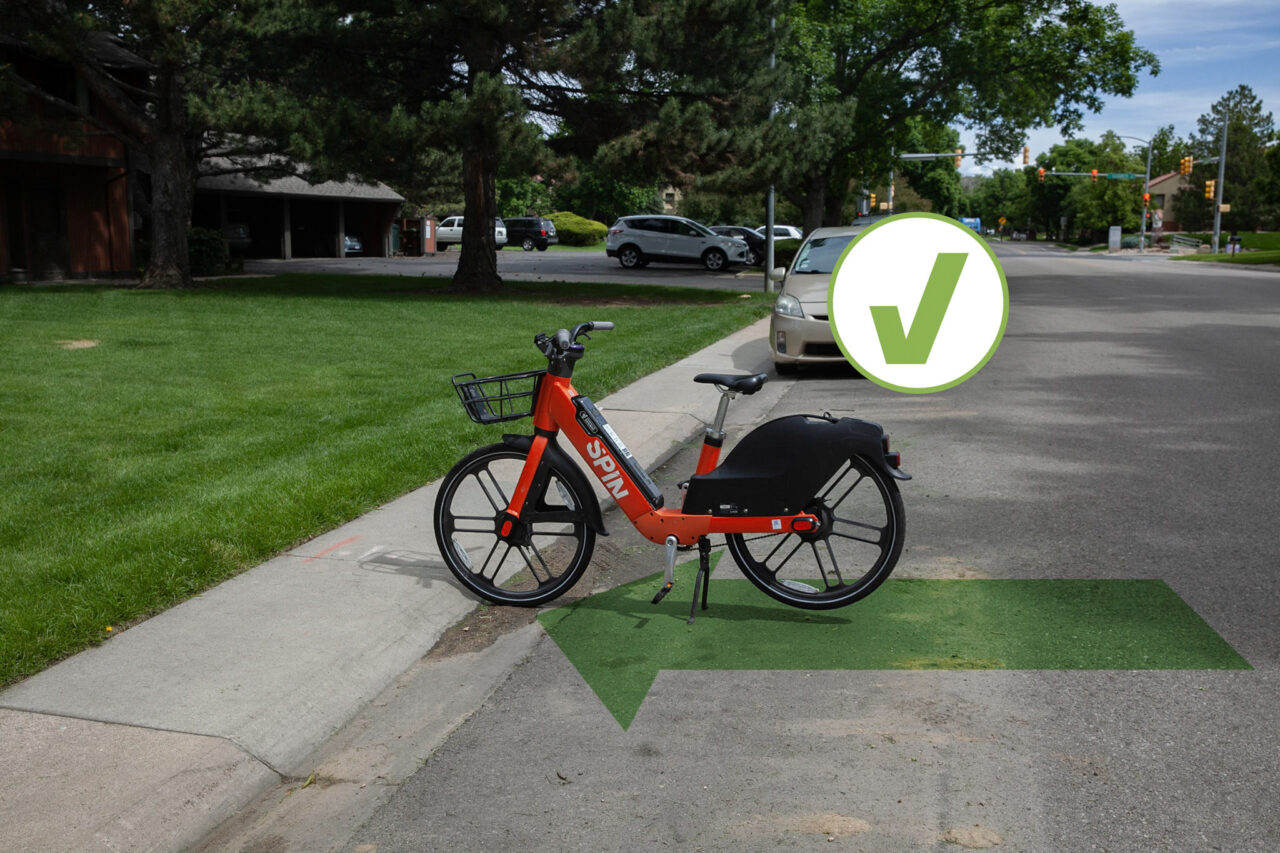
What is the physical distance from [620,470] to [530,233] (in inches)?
2410

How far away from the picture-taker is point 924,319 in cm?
790

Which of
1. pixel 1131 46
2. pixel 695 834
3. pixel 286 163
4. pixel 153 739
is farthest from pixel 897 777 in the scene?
pixel 1131 46

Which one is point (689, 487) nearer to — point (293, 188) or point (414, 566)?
point (414, 566)

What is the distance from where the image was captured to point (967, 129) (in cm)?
4447

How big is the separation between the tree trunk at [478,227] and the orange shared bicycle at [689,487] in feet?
71.1

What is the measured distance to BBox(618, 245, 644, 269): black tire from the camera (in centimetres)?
4128

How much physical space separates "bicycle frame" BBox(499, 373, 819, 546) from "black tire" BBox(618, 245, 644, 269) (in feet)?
120

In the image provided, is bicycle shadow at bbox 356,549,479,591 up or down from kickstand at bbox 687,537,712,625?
down

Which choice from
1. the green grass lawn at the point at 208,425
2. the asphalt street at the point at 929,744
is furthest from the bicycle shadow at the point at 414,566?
the asphalt street at the point at 929,744

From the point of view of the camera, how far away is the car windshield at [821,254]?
14609 millimetres

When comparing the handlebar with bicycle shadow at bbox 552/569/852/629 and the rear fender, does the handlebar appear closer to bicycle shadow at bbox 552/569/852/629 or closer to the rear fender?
the rear fender

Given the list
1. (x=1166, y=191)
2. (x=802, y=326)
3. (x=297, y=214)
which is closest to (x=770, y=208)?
(x=802, y=326)

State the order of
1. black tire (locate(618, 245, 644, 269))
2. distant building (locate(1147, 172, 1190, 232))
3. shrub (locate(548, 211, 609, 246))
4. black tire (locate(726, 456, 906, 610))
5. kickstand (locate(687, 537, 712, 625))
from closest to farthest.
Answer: black tire (locate(726, 456, 906, 610)), kickstand (locate(687, 537, 712, 625)), black tire (locate(618, 245, 644, 269)), shrub (locate(548, 211, 609, 246)), distant building (locate(1147, 172, 1190, 232))

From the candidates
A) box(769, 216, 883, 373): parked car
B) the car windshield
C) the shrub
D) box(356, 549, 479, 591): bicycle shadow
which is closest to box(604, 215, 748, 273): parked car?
the car windshield
